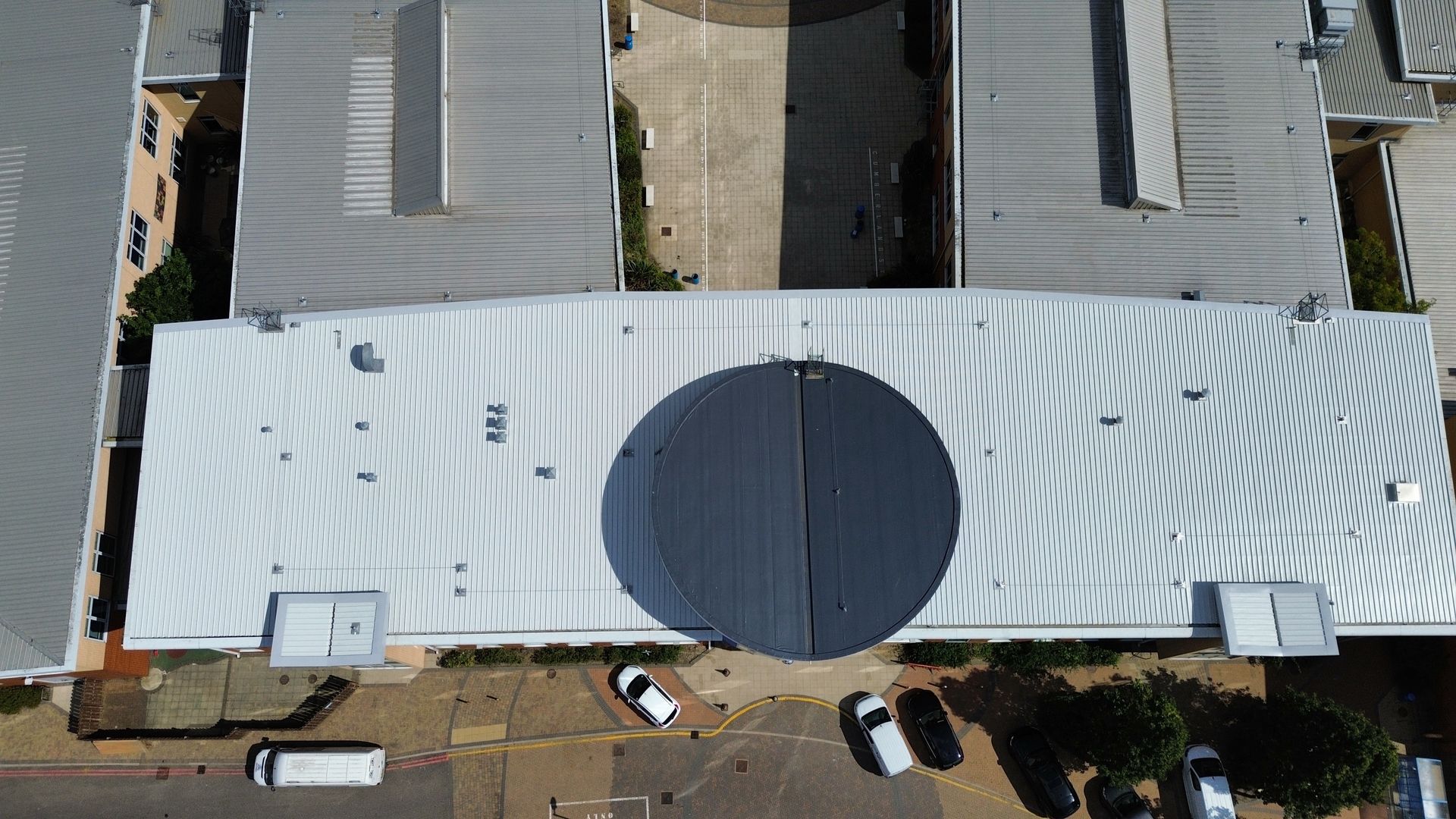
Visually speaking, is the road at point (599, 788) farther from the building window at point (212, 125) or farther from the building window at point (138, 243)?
the building window at point (212, 125)

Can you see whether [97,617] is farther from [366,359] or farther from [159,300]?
[366,359]

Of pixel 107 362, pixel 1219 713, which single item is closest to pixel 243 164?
pixel 107 362

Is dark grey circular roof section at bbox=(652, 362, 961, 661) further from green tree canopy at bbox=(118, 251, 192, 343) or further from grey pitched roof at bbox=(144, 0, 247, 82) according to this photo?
grey pitched roof at bbox=(144, 0, 247, 82)

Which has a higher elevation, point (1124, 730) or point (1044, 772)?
point (1124, 730)

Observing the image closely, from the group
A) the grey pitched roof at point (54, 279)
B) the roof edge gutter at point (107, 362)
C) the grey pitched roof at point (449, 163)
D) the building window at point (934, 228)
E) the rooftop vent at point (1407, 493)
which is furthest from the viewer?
the building window at point (934, 228)

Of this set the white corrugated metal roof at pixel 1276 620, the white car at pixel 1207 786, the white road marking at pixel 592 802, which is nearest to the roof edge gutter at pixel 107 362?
the white road marking at pixel 592 802

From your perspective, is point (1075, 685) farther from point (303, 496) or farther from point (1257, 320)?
point (303, 496)
